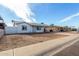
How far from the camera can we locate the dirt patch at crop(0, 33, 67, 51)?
116 inches

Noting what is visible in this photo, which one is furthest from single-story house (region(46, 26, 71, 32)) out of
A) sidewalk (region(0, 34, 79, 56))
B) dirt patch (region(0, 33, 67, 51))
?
sidewalk (region(0, 34, 79, 56))

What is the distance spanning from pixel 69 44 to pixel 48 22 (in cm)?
47

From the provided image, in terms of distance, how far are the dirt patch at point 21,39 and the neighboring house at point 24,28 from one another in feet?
0.24

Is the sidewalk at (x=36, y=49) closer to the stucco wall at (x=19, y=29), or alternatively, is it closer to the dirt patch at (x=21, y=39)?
the dirt patch at (x=21, y=39)

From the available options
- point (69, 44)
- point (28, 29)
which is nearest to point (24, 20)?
point (28, 29)

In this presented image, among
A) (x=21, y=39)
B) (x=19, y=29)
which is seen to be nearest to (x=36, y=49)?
(x=21, y=39)

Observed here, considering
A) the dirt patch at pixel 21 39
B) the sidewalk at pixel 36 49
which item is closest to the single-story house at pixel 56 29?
the dirt patch at pixel 21 39

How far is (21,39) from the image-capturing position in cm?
302

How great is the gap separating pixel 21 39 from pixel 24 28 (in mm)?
174

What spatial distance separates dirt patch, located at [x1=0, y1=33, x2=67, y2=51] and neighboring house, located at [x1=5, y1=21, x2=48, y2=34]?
2.8 inches

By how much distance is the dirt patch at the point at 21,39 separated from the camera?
2945 mm

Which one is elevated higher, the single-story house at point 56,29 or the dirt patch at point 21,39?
the single-story house at point 56,29

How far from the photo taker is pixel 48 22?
3.02 meters

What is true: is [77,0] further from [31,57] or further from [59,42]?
[31,57]
